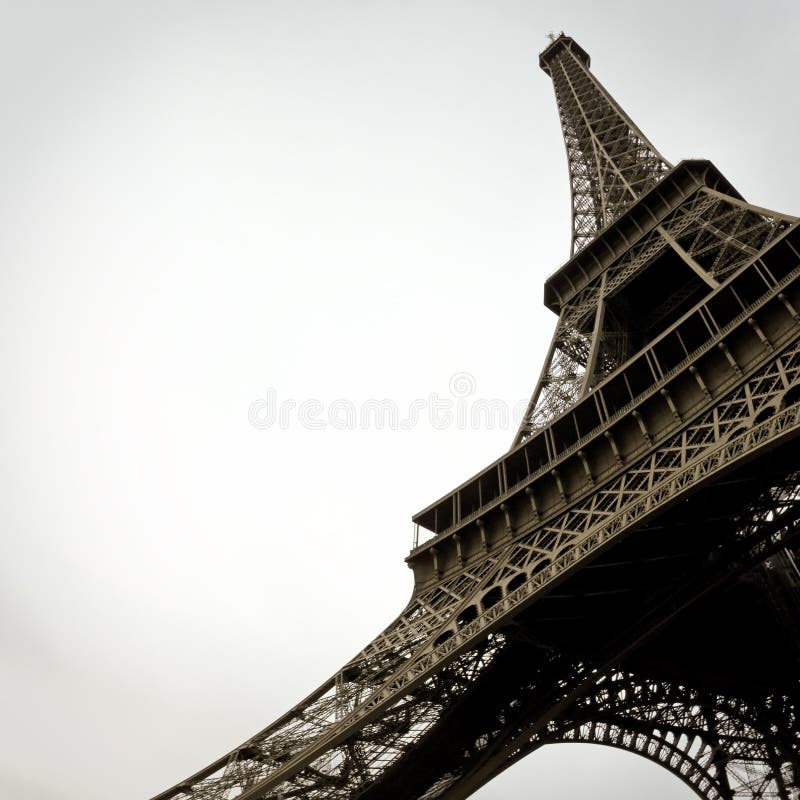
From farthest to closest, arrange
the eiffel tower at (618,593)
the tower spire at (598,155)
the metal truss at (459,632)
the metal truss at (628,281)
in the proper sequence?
the tower spire at (598,155) → the metal truss at (628,281) → the eiffel tower at (618,593) → the metal truss at (459,632)

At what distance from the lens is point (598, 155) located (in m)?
37.8

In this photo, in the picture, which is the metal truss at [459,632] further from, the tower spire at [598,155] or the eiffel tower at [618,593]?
the tower spire at [598,155]

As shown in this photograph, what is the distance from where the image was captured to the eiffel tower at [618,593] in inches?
565

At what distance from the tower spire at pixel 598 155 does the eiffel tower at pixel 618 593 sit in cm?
912

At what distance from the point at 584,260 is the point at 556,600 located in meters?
17.3

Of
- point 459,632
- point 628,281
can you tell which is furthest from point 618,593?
point 628,281

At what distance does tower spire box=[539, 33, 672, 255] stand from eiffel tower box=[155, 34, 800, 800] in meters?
9.12

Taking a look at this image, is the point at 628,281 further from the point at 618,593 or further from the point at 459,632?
the point at 459,632

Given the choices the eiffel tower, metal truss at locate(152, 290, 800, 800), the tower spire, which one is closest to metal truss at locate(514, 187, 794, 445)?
the eiffel tower

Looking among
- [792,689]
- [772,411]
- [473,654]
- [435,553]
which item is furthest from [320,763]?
[792,689]

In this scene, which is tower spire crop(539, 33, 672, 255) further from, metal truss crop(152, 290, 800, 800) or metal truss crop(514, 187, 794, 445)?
metal truss crop(152, 290, 800, 800)

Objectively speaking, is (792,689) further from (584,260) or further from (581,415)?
(584,260)

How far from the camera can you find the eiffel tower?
14.4 metres

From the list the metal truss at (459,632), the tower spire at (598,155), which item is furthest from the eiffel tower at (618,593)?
the tower spire at (598,155)
